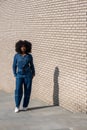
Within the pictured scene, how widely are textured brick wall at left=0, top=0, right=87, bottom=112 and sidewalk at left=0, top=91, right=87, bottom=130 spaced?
0.32m

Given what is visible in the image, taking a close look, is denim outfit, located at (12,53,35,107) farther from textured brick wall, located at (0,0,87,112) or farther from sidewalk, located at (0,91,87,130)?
textured brick wall, located at (0,0,87,112)

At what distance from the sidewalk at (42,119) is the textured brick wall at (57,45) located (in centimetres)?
32

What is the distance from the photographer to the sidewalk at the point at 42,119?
8195 mm

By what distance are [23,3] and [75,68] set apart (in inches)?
156

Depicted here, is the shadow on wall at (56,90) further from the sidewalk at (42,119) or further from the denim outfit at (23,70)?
the denim outfit at (23,70)

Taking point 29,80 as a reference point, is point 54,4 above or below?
above

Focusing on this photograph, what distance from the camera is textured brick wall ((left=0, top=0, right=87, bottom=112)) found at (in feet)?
29.8

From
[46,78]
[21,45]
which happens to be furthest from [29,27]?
[21,45]

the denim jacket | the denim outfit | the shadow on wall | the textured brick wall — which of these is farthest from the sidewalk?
the denim jacket

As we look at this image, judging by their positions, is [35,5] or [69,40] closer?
[69,40]

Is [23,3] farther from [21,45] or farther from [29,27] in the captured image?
[21,45]

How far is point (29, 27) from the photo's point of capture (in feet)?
39.5

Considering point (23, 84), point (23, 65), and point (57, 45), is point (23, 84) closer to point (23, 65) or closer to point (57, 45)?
point (23, 65)

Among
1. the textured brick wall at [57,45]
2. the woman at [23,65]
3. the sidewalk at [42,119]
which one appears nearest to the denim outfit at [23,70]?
the woman at [23,65]
